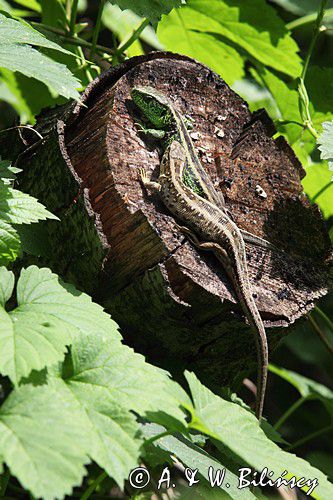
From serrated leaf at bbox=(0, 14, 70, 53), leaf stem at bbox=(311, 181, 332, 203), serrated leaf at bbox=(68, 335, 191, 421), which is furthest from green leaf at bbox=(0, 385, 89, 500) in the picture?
leaf stem at bbox=(311, 181, 332, 203)

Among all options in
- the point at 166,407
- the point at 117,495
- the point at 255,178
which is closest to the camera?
the point at 166,407

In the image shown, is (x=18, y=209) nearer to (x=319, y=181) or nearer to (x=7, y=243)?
(x=7, y=243)

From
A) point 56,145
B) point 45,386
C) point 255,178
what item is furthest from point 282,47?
point 45,386

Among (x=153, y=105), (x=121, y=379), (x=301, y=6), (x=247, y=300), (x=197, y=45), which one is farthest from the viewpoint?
(x=301, y=6)

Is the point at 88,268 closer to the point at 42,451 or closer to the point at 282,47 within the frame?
the point at 42,451

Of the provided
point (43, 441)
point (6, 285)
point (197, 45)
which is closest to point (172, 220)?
point (6, 285)

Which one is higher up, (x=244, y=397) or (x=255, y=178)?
(x=255, y=178)
